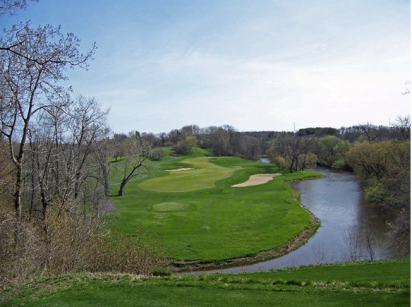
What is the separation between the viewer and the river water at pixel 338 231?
18.4 metres

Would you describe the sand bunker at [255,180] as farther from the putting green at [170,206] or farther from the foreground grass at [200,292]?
the foreground grass at [200,292]

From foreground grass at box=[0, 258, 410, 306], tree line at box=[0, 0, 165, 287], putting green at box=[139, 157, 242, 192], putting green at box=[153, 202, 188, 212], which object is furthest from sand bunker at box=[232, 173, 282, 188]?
foreground grass at box=[0, 258, 410, 306]

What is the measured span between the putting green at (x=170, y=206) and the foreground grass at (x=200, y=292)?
17.5 meters

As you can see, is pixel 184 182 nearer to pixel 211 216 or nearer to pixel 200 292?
pixel 211 216

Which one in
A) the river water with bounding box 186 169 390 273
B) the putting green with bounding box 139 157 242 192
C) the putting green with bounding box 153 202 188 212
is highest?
the putting green with bounding box 139 157 242 192

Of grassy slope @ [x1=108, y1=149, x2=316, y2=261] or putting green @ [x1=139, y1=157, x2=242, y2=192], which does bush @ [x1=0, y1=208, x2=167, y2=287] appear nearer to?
grassy slope @ [x1=108, y1=149, x2=316, y2=261]

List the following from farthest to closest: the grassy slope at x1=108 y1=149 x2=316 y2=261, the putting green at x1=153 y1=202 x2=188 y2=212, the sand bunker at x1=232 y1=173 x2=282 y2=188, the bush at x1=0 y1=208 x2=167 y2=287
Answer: the sand bunker at x1=232 y1=173 x2=282 y2=188
the putting green at x1=153 y1=202 x2=188 y2=212
the grassy slope at x1=108 y1=149 x2=316 y2=261
the bush at x1=0 y1=208 x2=167 y2=287

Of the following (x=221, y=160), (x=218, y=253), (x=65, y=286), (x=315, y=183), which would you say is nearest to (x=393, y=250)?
(x=218, y=253)

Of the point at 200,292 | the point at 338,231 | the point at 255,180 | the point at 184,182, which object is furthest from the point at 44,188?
the point at 255,180

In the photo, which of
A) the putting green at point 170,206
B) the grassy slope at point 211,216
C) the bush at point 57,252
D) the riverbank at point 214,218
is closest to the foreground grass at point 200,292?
the bush at point 57,252

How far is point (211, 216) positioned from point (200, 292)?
1758 centimetres

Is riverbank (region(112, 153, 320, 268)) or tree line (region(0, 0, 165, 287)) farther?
riverbank (region(112, 153, 320, 268))

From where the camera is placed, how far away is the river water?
1836 cm

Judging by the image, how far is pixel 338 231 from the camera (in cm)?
2317
